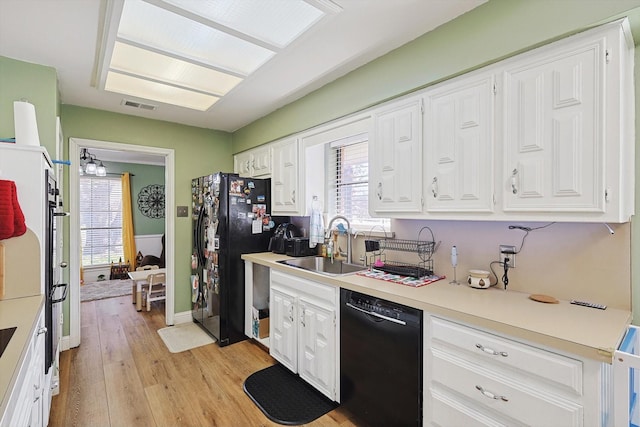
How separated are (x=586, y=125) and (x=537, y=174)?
10.2 inches

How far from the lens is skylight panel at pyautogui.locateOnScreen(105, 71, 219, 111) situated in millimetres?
2694

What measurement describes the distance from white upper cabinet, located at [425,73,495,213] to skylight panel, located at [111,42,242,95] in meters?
1.68

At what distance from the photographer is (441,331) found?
1.51 meters

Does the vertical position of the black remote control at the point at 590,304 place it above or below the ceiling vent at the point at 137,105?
below

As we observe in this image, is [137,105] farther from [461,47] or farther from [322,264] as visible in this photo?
[461,47]

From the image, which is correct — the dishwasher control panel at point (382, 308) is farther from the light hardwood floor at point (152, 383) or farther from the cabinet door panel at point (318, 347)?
the light hardwood floor at point (152, 383)

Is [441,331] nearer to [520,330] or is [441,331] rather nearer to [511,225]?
[520,330]

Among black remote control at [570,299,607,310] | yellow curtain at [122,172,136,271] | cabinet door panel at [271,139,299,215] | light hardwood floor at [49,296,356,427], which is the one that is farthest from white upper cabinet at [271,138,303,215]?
yellow curtain at [122,172,136,271]

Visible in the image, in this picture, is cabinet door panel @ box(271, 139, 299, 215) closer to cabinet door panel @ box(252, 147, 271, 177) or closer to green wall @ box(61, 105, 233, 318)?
cabinet door panel @ box(252, 147, 271, 177)

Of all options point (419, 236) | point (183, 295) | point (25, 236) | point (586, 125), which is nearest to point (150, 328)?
point (183, 295)

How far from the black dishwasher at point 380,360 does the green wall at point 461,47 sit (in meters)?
1.39

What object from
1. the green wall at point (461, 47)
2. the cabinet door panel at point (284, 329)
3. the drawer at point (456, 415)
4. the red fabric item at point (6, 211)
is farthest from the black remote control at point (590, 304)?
the red fabric item at point (6, 211)

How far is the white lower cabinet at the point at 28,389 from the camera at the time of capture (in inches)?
37.3

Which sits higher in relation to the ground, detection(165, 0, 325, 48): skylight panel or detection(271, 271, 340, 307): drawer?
detection(165, 0, 325, 48): skylight panel
